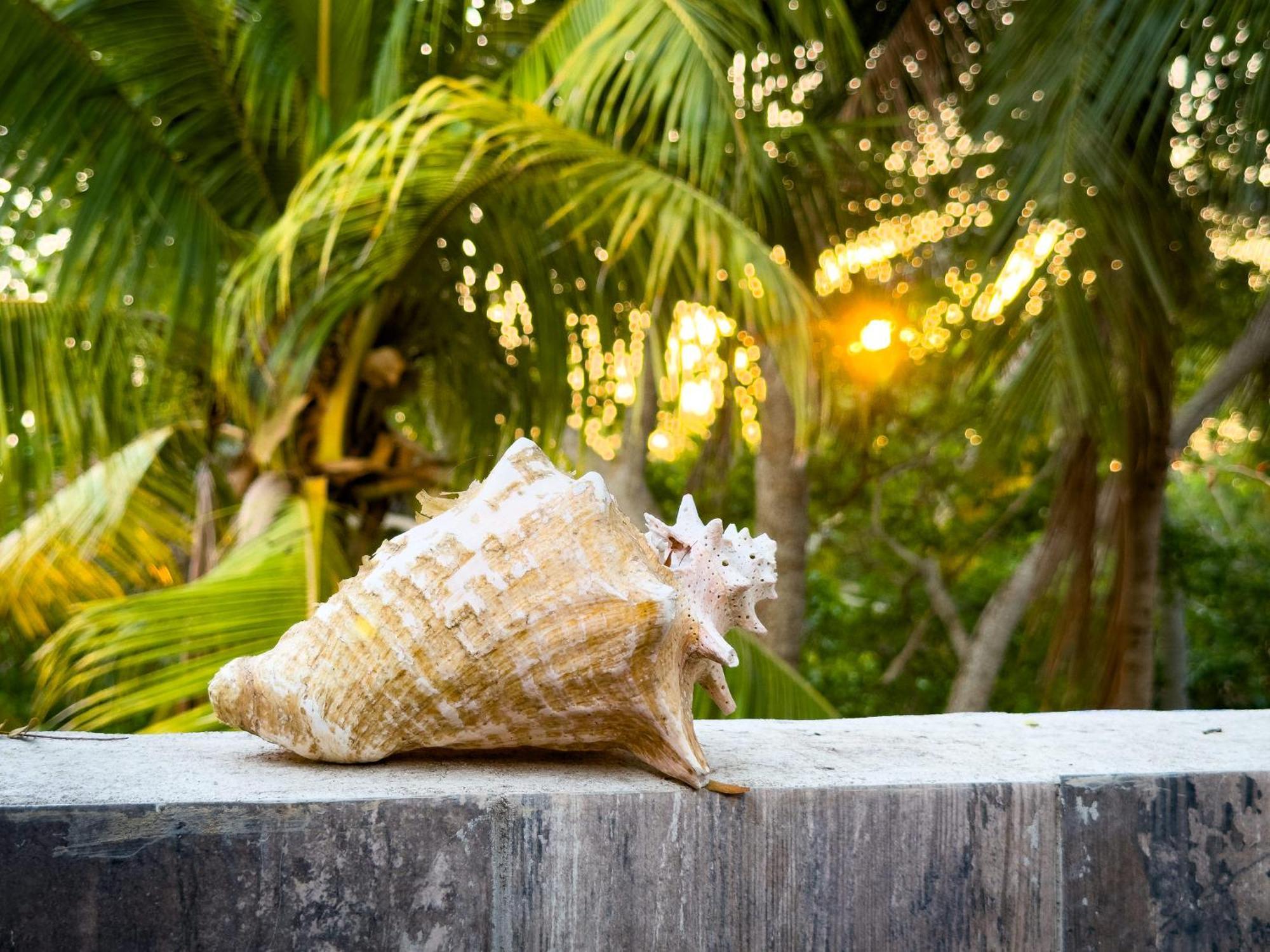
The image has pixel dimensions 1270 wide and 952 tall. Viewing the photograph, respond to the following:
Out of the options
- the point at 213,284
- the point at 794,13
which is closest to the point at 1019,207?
the point at 794,13

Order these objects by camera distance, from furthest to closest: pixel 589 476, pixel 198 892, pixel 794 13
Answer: pixel 794 13, pixel 589 476, pixel 198 892

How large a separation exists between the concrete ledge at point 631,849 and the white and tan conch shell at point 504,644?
60 mm

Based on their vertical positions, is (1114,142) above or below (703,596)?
above

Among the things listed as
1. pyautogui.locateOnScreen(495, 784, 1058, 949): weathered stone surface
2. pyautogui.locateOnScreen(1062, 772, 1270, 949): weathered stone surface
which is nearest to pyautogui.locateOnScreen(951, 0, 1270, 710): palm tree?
pyautogui.locateOnScreen(1062, 772, 1270, 949): weathered stone surface

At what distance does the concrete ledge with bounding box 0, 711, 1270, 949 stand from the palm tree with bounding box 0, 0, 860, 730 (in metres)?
1.29

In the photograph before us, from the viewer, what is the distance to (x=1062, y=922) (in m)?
1.48

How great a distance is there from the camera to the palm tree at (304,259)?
8.95ft

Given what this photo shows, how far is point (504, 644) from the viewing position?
130 centimetres

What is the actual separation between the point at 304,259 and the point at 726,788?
2.14 m

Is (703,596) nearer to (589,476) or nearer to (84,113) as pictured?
(589,476)

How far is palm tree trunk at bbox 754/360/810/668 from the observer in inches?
189

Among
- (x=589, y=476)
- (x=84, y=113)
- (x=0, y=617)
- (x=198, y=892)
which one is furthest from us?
(x=0, y=617)

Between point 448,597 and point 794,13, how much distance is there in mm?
2696

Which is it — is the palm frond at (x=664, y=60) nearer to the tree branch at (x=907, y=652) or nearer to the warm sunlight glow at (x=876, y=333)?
the warm sunlight glow at (x=876, y=333)
